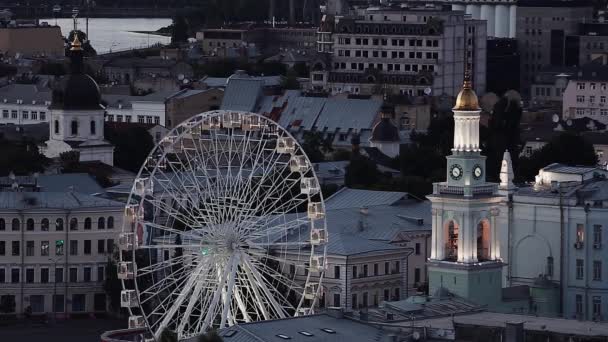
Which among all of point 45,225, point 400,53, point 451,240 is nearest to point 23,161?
point 45,225

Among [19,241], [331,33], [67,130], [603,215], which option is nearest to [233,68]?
[331,33]

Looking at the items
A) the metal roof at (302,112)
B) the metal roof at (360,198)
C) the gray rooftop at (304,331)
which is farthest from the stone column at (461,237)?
the metal roof at (302,112)

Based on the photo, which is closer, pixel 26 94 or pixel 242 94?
pixel 242 94

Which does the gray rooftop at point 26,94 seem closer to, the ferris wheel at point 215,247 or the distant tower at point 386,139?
the distant tower at point 386,139

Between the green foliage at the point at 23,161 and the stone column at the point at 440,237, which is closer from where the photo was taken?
the stone column at the point at 440,237

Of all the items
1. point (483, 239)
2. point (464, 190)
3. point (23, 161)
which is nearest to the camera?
point (464, 190)

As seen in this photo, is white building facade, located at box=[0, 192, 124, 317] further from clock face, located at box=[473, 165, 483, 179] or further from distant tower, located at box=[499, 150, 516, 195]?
clock face, located at box=[473, 165, 483, 179]

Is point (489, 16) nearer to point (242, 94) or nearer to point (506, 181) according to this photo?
point (242, 94)
